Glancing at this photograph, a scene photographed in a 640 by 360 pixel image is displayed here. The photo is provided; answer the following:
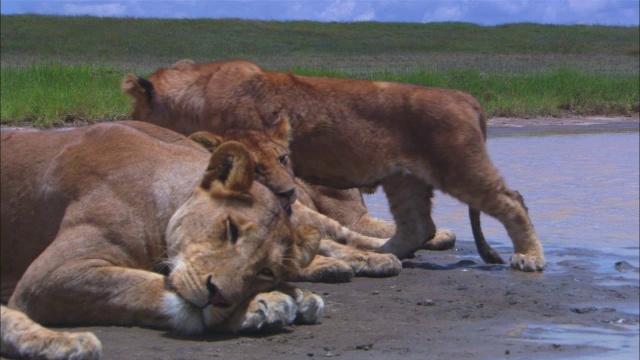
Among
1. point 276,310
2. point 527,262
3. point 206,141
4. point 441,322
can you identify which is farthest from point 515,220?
point 276,310

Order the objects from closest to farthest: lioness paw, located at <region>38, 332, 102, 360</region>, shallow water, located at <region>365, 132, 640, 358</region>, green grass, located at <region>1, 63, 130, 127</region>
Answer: lioness paw, located at <region>38, 332, 102, 360</region> → shallow water, located at <region>365, 132, 640, 358</region> → green grass, located at <region>1, 63, 130, 127</region>

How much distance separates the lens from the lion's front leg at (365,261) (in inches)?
262

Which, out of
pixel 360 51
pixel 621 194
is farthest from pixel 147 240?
pixel 360 51

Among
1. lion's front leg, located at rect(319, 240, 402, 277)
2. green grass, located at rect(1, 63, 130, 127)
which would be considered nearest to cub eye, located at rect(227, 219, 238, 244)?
lion's front leg, located at rect(319, 240, 402, 277)

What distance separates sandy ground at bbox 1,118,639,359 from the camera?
4.74 metres

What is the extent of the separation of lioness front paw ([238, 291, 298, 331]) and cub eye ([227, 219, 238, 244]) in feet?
0.99

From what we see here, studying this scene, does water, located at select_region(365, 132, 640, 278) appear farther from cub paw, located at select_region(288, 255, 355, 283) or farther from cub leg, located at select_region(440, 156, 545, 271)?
cub paw, located at select_region(288, 255, 355, 283)

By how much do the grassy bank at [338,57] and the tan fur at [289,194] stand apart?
7.13 meters

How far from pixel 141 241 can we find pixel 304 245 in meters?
0.67

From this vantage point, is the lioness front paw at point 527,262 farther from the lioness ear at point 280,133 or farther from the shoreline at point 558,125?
the shoreline at point 558,125

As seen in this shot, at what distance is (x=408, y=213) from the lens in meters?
7.71

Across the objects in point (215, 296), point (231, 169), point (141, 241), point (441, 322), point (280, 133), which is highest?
point (280, 133)

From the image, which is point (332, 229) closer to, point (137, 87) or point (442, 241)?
point (442, 241)

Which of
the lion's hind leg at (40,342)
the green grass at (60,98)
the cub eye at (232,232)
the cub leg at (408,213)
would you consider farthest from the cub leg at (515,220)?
the green grass at (60,98)
